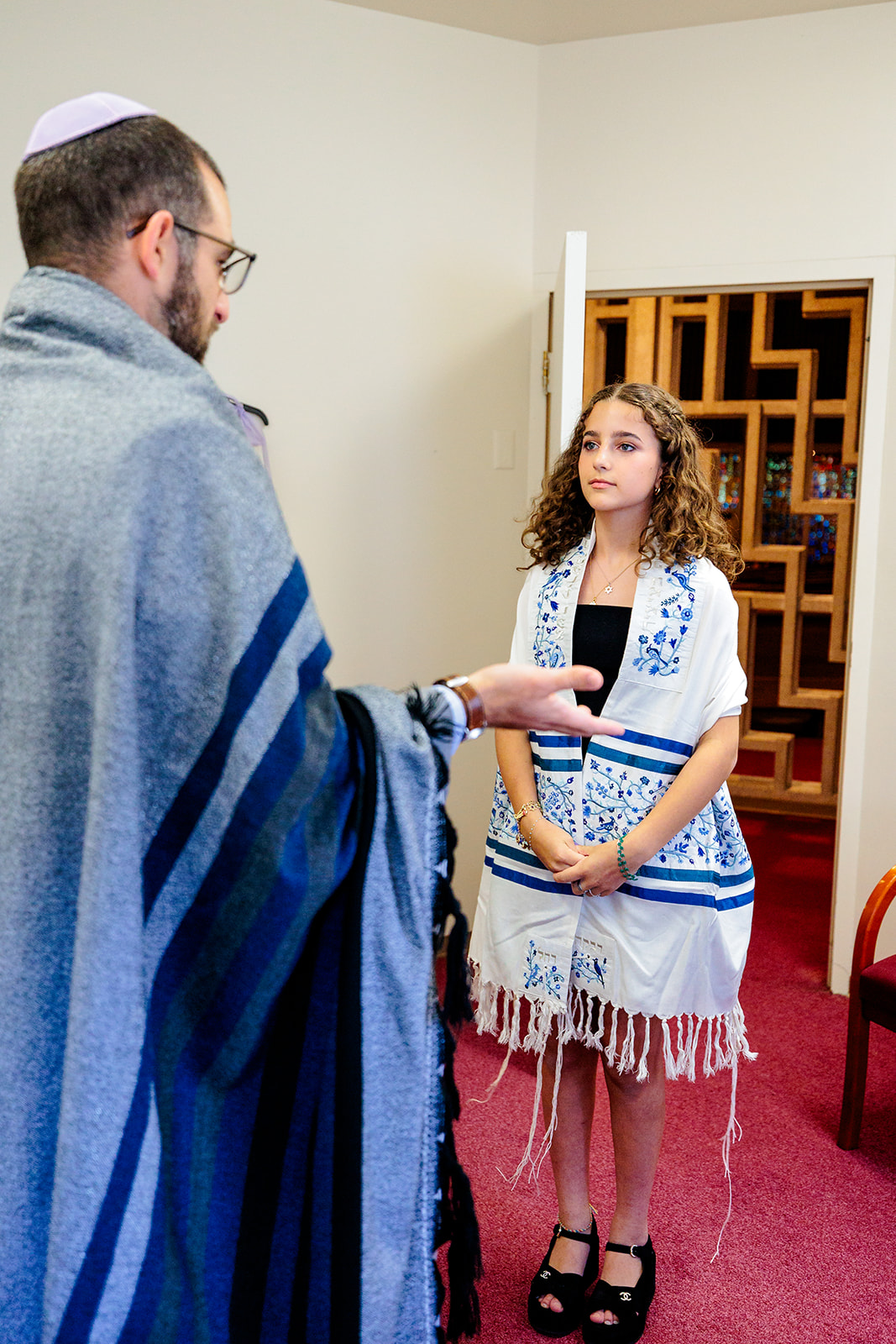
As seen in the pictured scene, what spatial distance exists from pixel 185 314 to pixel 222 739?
0.44 metres

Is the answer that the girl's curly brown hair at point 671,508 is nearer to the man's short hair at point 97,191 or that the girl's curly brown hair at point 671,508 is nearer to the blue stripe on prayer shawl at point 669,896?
the blue stripe on prayer shawl at point 669,896

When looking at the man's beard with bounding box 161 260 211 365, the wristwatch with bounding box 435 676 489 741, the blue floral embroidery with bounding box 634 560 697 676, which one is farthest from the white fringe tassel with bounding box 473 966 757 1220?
the man's beard with bounding box 161 260 211 365

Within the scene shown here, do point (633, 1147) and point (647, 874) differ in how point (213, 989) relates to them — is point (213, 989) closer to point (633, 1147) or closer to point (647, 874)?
point (647, 874)

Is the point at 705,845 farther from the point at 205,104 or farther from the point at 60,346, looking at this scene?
the point at 205,104

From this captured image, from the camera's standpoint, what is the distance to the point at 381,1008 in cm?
105

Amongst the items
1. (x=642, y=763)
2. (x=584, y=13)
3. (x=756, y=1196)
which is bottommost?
(x=756, y=1196)

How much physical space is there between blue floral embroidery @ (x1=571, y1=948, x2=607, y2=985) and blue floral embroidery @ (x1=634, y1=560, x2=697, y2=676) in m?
0.49

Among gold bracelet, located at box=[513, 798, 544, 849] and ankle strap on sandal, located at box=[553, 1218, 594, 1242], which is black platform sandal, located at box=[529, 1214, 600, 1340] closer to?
ankle strap on sandal, located at box=[553, 1218, 594, 1242]

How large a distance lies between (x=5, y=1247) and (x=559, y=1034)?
1016 millimetres

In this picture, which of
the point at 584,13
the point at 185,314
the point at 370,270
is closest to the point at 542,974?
the point at 185,314

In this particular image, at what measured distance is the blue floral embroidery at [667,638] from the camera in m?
1.71

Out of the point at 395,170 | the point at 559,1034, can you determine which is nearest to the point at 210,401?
the point at 559,1034

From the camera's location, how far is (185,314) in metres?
1.05

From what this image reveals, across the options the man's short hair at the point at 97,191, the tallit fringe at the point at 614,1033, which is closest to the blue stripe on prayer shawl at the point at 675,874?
the tallit fringe at the point at 614,1033
